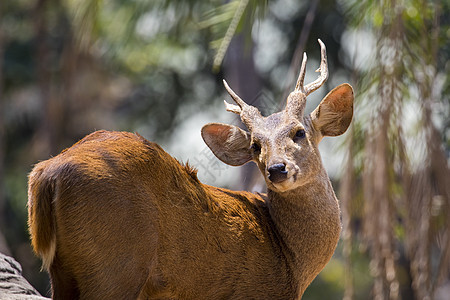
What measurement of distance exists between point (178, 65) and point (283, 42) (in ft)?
15.7

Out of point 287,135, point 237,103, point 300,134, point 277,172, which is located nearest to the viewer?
point 277,172

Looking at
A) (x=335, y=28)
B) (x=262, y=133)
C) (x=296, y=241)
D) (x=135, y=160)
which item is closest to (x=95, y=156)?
(x=135, y=160)

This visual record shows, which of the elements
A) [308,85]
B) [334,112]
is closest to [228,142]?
[308,85]

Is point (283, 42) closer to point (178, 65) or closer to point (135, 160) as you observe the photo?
point (178, 65)

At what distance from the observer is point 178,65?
20391 mm

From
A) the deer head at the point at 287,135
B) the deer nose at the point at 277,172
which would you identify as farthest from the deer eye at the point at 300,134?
the deer nose at the point at 277,172

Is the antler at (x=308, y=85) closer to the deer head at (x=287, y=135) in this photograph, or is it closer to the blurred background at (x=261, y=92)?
the deer head at (x=287, y=135)

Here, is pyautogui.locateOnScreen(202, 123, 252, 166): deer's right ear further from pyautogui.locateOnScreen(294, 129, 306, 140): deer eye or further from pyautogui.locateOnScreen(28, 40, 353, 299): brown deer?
pyautogui.locateOnScreen(294, 129, 306, 140): deer eye

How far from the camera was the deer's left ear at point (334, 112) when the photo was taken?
564 centimetres

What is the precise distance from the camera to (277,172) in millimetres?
4961

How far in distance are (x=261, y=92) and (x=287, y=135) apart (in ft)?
14.0

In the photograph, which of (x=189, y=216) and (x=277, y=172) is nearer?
(x=189, y=216)

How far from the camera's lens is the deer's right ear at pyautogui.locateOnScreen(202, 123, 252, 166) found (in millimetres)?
5680

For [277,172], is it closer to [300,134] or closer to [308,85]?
[300,134]
